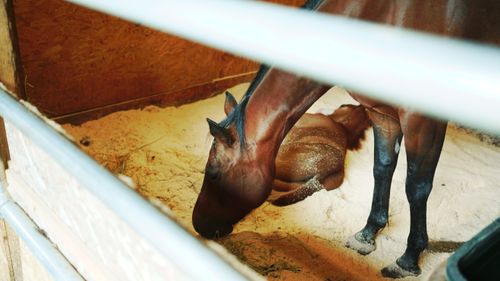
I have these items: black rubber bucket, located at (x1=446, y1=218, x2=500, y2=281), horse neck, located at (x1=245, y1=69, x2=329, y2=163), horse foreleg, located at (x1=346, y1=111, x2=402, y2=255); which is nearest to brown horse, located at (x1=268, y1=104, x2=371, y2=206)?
horse foreleg, located at (x1=346, y1=111, x2=402, y2=255)

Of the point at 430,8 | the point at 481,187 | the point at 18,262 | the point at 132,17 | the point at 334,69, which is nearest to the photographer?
the point at 334,69

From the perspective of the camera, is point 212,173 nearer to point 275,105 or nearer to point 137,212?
point 275,105

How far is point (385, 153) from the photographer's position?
2.19 meters

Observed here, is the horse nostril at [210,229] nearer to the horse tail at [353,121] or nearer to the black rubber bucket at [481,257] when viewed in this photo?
the horse tail at [353,121]

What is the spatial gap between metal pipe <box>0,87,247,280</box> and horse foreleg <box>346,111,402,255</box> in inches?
68.5

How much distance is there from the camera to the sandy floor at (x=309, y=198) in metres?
→ 2.08

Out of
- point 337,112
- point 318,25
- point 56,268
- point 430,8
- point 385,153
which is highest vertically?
point 318,25

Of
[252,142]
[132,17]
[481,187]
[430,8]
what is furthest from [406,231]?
[132,17]

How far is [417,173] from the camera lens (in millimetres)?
1909

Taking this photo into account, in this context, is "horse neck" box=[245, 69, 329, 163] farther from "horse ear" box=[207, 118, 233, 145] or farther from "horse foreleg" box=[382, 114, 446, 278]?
"horse foreleg" box=[382, 114, 446, 278]

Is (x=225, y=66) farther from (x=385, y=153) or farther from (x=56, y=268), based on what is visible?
(x=56, y=268)

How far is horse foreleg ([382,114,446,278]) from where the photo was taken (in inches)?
70.0

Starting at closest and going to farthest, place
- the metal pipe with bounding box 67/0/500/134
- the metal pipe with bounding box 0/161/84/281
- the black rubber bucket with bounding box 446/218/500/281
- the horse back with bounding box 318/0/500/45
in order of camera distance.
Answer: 1. the metal pipe with bounding box 67/0/500/134
2. the black rubber bucket with bounding box 446/218/500/281
3. the metal pipe with bounding box 0/161/84/281
4. the horse back with bounding box 318/0/500/45

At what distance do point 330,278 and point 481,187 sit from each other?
59.4 inches
